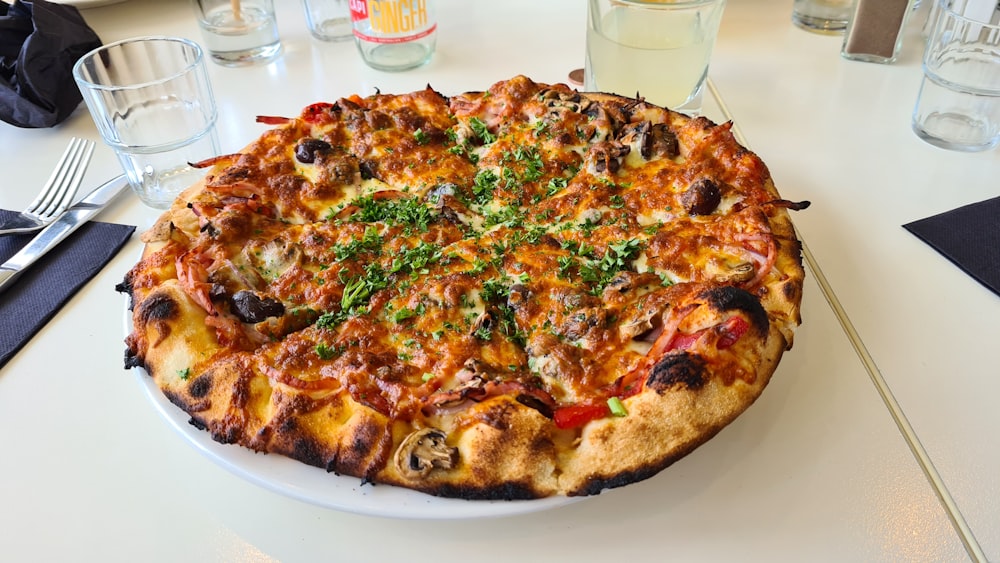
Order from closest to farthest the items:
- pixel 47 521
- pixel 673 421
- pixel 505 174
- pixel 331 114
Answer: pixel 673 421 < pixel 47 521 < pixel 505 174 < pixel 331 114

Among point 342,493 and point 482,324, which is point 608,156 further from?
point 342,493

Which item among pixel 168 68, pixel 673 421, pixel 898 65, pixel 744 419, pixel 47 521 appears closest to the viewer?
pixel 673 421

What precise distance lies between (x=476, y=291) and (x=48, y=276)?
1.13m

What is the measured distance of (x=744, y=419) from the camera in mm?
1414

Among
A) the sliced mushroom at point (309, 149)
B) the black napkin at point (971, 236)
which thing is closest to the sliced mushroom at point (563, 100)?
the sliced mushroom at point (309, 149)

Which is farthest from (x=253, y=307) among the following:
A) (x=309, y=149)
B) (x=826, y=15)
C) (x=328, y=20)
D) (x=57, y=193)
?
(x=826, y=15)

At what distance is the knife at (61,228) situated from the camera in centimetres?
176

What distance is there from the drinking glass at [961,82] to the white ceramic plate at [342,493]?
1831 mm

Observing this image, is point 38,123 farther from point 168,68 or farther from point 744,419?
point 744,419

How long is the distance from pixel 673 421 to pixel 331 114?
4.17 feet

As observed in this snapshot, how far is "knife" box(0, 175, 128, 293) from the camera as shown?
1758mm

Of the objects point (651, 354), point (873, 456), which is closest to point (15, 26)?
point (651, 354)

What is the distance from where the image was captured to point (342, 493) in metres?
1.13

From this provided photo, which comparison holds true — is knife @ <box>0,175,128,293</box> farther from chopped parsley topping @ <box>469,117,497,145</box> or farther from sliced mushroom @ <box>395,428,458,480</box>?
sliced mushroom @ <box>395,428,458,480</box>
